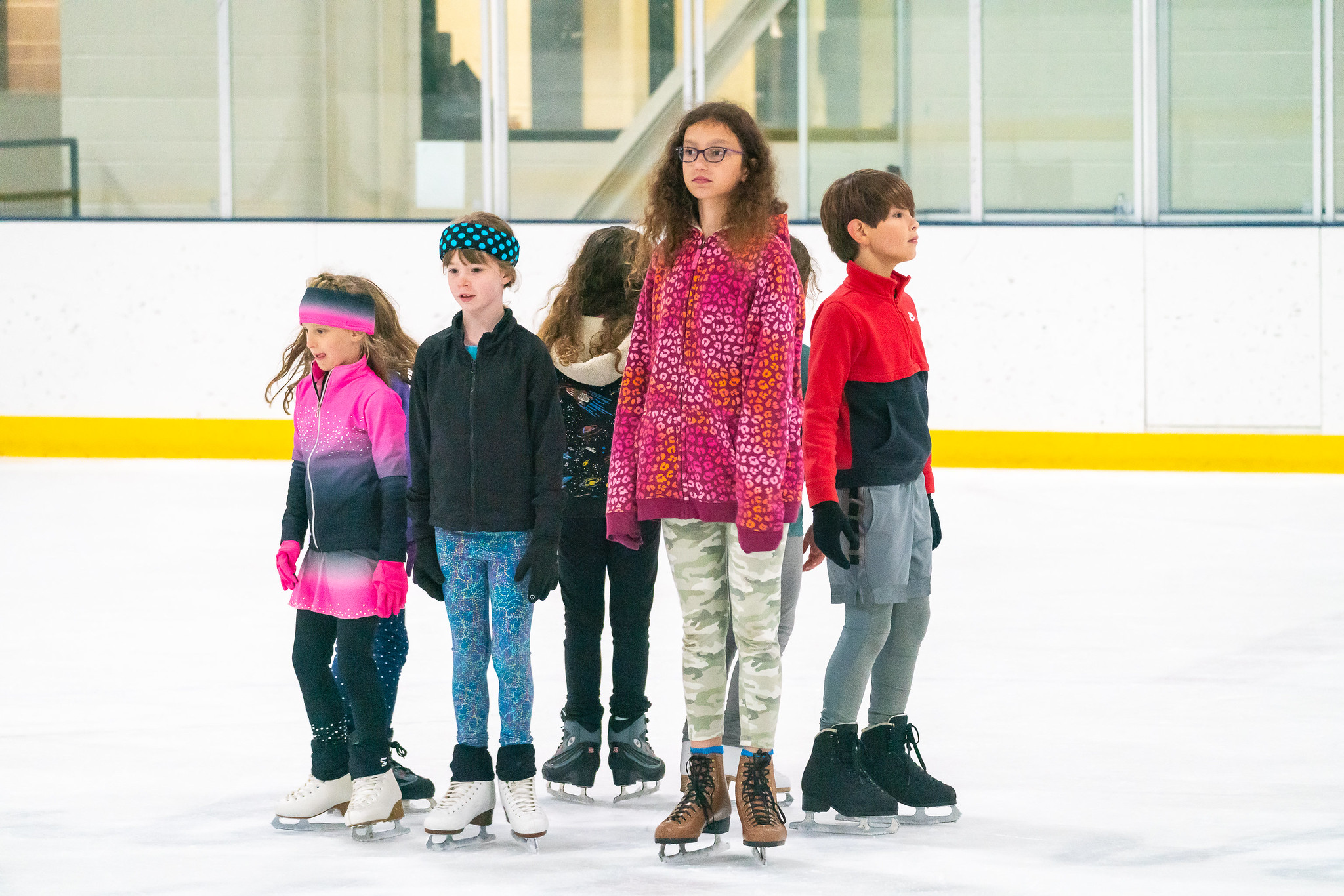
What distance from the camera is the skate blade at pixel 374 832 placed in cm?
261

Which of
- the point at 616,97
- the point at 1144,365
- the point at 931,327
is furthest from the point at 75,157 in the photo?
the point at 1144,365

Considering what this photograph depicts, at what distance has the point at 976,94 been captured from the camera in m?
8.52

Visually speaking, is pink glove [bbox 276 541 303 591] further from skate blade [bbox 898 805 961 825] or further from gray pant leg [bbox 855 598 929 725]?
skate blade [bbox 898 805 961 825]

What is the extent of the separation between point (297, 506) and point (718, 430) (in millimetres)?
786

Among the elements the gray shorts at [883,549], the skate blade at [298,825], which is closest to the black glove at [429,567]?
the skate blade at [298,825]

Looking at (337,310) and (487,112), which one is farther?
(487,112)

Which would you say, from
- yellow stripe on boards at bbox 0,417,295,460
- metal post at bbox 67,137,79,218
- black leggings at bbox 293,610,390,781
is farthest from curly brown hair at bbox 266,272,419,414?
metal post at bbox 67,137,79,218

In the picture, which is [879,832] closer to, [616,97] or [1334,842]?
[1334,842]

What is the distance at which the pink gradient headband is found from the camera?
2.70m

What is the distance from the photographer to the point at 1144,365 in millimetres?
7887

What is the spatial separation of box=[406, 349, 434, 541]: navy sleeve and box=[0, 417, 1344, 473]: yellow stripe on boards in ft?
18.2

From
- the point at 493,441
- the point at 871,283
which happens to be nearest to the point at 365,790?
the point at 493,441

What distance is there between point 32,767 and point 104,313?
19.5ft

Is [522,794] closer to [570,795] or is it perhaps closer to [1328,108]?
[570,795]
